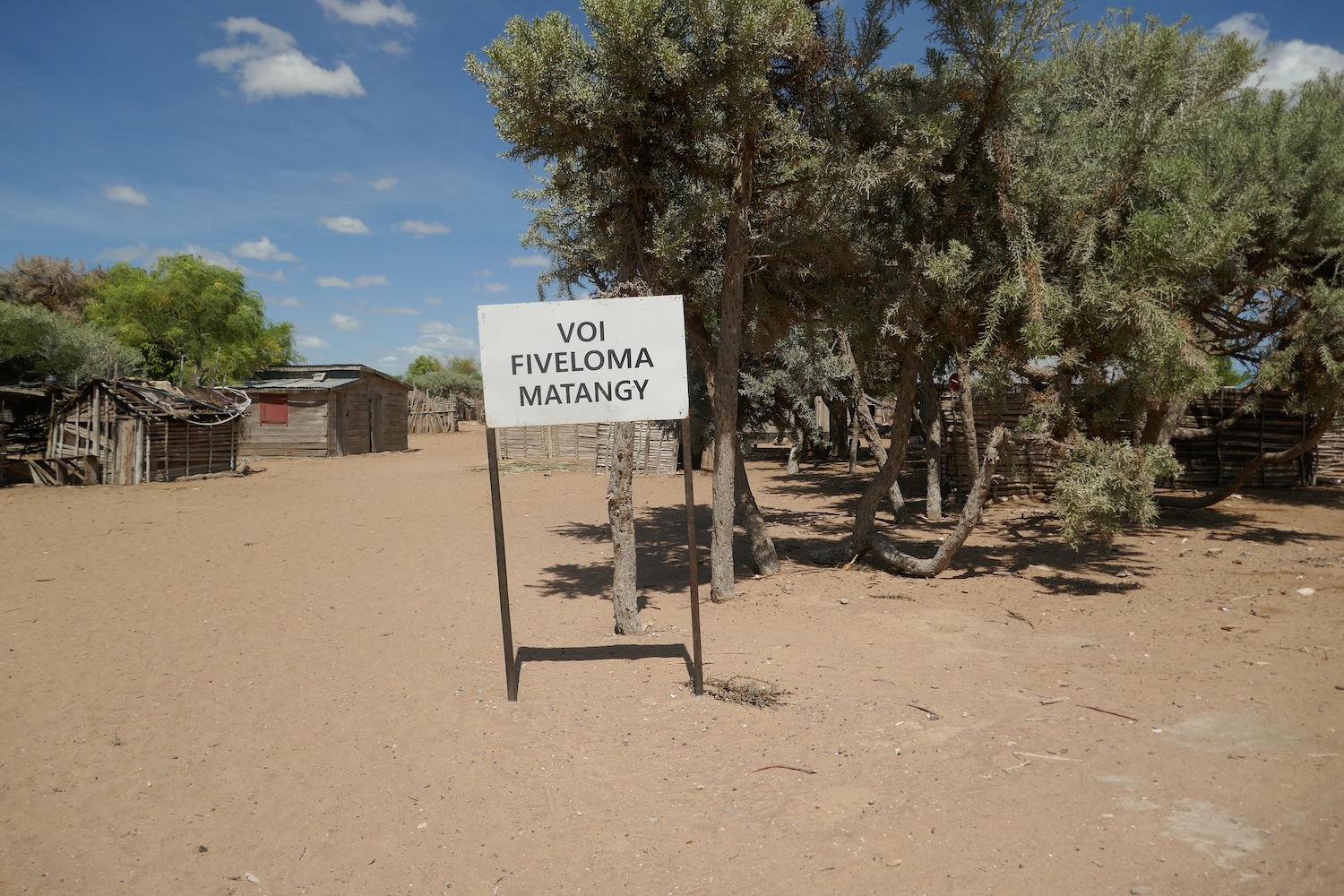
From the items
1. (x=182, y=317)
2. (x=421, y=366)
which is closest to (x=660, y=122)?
(x=182, y=317)

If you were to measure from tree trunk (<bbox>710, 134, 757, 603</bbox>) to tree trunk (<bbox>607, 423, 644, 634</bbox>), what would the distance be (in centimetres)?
157

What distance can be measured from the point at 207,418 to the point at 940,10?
21.1 meters

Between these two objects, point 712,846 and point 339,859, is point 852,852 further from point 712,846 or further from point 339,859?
point 339,859

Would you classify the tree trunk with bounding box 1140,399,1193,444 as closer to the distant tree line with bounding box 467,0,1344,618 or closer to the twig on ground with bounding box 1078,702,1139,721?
the distant tree line with bounding box 467,0,1344,618

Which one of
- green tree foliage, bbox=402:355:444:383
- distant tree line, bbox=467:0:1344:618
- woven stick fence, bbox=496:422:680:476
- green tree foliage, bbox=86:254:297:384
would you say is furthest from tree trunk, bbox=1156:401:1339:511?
green tree foliage, bbox=402:355:444:383

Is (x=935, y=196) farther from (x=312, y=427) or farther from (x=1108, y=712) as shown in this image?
(x=312, y=427)

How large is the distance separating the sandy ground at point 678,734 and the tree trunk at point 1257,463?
6.57 ft

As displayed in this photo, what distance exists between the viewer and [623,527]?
661 cm

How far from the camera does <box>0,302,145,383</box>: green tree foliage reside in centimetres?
2702

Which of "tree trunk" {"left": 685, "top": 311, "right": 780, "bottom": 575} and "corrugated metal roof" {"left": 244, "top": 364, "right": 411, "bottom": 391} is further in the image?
"corrugated metal roof" {"left": 244, "top": 364, "right": 411, "bottom": 391}

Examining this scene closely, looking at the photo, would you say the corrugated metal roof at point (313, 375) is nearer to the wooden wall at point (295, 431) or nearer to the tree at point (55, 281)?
the wooden wall at point (295, 431)

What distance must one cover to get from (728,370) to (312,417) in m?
24.3

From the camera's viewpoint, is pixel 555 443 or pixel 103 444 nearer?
pixel 103 444

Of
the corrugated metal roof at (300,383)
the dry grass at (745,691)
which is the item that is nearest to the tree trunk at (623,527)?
the dry grass at (745,691)
